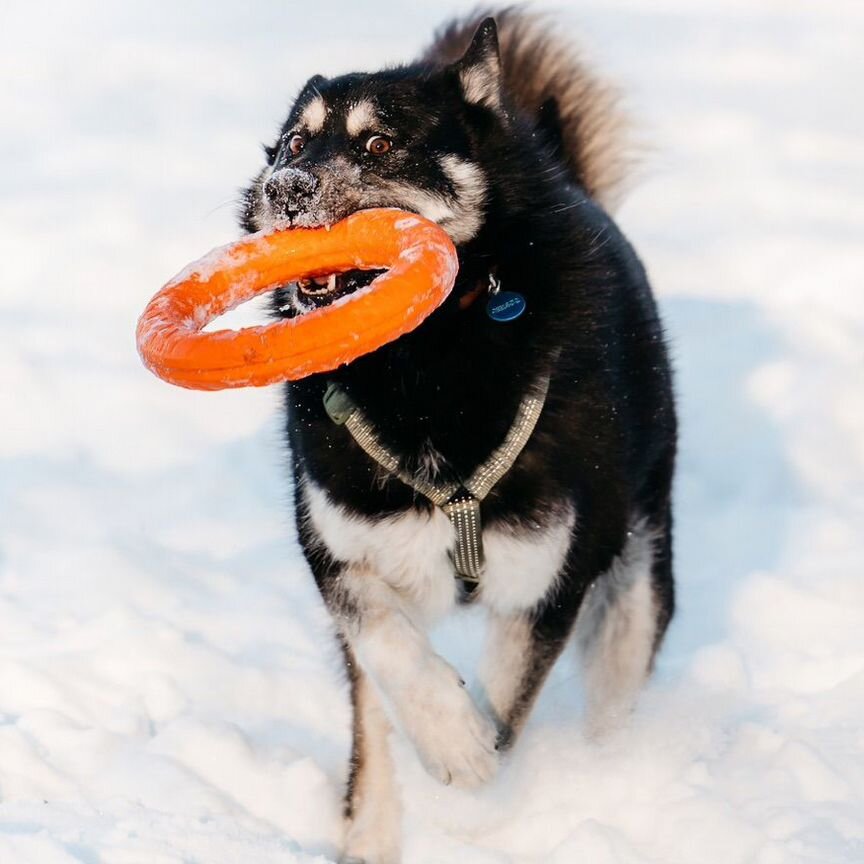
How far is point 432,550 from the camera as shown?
2.84 m

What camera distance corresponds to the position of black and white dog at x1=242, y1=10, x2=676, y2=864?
2.76 meters

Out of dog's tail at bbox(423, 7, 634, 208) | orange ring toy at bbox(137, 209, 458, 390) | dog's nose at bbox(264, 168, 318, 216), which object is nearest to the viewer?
orange ring toy at bbox(137, 209, 458, 390)

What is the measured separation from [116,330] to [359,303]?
155 inches

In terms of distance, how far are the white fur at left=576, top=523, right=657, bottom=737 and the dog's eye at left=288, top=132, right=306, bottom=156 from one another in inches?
49.9

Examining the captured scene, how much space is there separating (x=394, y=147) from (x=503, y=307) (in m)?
0.38

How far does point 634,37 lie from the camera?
10.3 m

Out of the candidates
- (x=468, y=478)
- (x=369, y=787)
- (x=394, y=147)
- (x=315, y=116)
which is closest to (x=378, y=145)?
(x=394, y=147)

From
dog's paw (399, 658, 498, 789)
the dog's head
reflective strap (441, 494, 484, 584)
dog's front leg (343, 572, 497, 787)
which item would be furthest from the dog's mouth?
dog's paw (399, 658, 498, 789)

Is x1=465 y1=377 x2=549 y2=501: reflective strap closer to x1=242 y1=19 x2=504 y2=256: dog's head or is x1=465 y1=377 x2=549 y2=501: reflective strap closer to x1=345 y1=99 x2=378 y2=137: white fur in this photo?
x1=242 y1=19 x2=504 y2=256: dog's head

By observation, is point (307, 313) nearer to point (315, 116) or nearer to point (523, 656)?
point (315, 116)

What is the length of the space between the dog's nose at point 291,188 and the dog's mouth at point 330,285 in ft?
0.48

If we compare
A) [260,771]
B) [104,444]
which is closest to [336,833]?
[260,771]

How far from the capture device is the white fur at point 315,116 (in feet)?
9.47

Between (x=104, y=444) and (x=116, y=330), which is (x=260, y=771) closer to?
(x=104, y=444)
